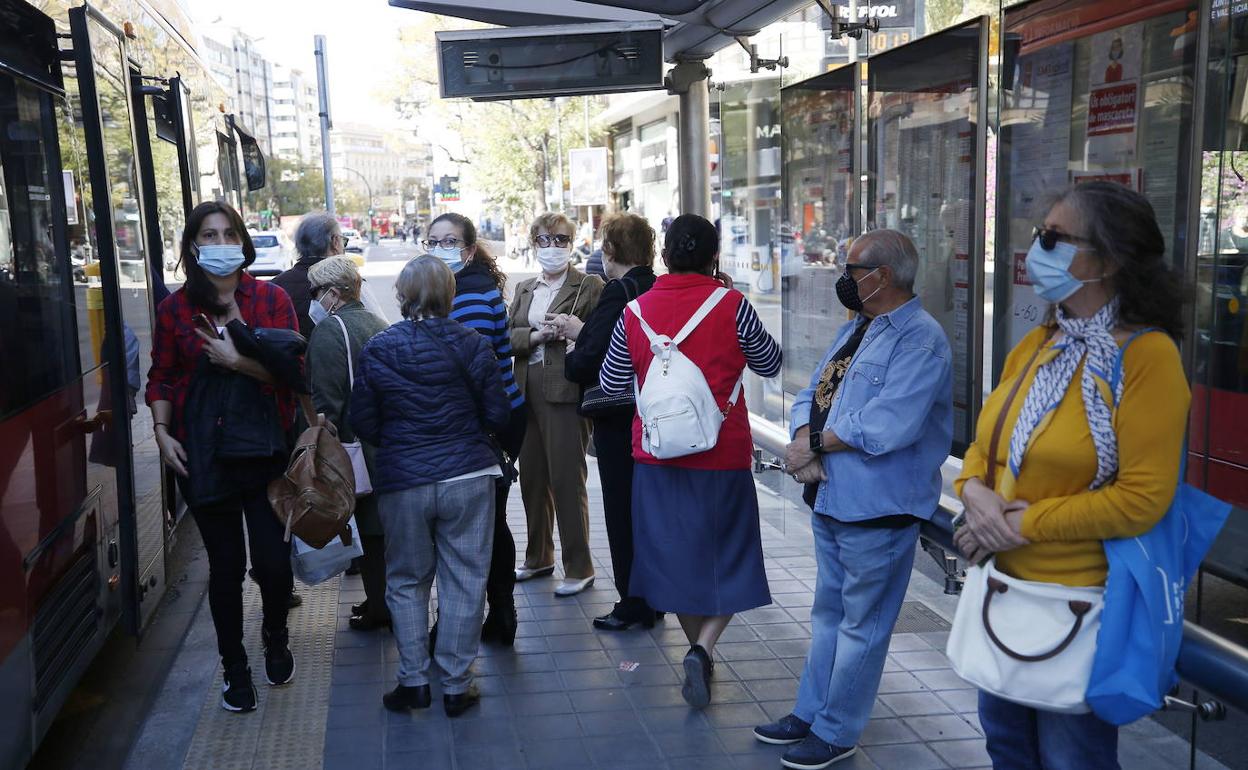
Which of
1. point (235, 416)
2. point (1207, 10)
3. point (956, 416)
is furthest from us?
point (956, 416)

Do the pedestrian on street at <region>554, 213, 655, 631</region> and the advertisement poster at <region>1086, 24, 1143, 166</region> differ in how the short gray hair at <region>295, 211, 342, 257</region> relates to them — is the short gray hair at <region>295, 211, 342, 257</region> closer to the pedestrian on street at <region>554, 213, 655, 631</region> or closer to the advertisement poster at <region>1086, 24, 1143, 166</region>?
the pedestrian on street at <region>554, 213, 655, 631</region>

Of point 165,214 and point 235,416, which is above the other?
point 165,214

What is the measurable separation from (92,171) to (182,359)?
30.8 inches

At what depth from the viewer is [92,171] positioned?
13.1 ft

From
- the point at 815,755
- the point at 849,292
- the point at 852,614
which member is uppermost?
the point at 849,292

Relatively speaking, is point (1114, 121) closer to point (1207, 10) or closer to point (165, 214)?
point (1207, 10)

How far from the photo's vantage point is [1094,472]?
8.47 feet

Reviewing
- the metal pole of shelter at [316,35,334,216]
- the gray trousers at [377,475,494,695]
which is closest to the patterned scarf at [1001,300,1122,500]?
the gray trousers at [377,475,494,695]

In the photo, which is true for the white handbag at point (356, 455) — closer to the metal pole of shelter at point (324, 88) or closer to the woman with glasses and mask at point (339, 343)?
the woman with glasses and mask at point (339, 343)

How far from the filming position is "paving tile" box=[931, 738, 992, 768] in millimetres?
4027

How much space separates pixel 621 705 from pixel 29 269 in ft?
8.46

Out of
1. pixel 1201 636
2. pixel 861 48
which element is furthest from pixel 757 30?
pixel 1201 636

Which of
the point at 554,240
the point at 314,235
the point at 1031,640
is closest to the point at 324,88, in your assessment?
the point at 314,235

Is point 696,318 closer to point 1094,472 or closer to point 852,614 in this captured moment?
point 852,614
